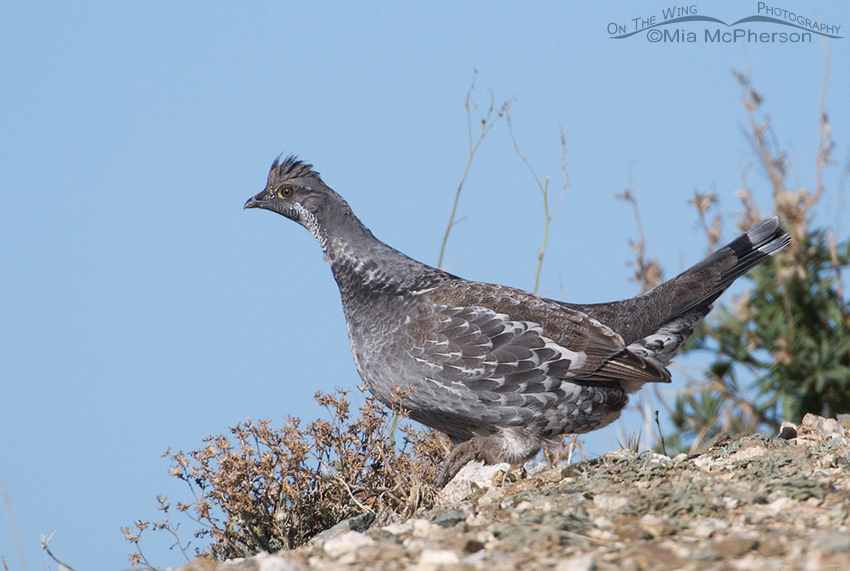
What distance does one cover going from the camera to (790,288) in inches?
391

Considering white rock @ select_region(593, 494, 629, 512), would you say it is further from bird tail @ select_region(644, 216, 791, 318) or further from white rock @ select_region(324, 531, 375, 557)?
bird tail @ select_region(644, 216, 791, 318)

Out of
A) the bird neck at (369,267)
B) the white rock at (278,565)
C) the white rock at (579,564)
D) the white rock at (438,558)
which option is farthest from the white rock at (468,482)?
the white rock at (579,564)

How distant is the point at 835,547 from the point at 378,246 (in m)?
4.46

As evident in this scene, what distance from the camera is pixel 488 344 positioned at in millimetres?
6133

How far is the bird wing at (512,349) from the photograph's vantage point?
604 centimetres

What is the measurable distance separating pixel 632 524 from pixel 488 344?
2.39 meters

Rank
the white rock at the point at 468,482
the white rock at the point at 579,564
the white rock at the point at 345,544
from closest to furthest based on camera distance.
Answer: the white rock at the point at 579,564, the white rock at the point at 345,544, the white rock at the point at 468,482

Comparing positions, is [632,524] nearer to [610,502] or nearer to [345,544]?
[610,502]

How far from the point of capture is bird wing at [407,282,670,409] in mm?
6035

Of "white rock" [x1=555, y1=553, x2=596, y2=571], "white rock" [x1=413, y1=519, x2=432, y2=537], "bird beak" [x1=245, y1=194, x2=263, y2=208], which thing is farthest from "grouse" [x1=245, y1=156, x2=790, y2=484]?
"white rock" [x1=555, y1=553, x2=596, y2=571]

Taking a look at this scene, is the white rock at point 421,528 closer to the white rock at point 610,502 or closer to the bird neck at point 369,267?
the white rock at point 610,502

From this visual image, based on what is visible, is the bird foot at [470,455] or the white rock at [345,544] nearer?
the white rock at [345,544]

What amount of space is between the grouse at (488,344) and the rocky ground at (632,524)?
2.31ft

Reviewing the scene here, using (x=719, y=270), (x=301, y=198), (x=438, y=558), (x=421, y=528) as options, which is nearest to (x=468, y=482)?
(x=421, y=528)
